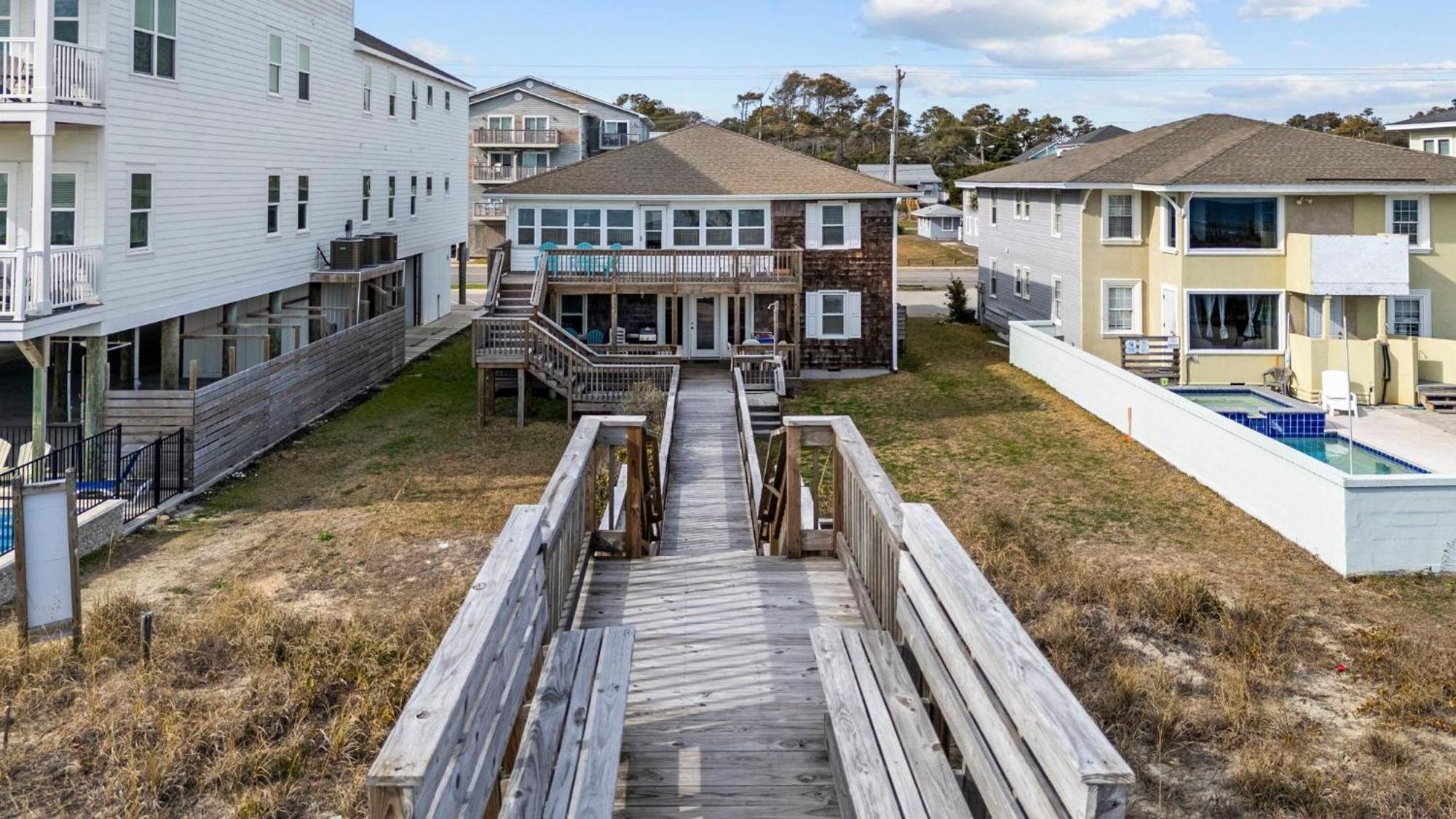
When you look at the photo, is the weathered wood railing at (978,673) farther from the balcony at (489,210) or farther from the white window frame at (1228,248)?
the balcony at (489,210)

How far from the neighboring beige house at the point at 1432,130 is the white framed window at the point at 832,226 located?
1257 inches

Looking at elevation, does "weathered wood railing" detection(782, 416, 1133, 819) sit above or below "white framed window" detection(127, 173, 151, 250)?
below

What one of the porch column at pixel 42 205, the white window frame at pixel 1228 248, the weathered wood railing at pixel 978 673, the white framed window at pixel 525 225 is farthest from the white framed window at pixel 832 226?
the weathered wood railing at pixel 978 673

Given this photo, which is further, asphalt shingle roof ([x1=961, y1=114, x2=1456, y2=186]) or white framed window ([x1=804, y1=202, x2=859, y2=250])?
white framed window ([x1=804, y1=202, x2=859, y2=250])

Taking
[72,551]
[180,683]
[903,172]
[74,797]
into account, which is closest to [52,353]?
[72,551]

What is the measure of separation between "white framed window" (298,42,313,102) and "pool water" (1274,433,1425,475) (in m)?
21.3

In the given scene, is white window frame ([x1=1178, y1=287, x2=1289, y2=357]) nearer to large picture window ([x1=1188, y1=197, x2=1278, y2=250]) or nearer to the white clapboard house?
large picture window ([x1=1188, y1=197, x2=1278, y2=250])

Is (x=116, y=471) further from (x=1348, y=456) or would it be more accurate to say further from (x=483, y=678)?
(x=1348, y=456)

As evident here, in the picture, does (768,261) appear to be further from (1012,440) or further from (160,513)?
(160,513)

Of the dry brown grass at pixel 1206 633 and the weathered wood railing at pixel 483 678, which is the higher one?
the weathered wood railing at pixel 483 678

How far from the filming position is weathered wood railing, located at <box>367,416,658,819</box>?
9.57ft

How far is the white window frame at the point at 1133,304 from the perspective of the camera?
89.9 feet

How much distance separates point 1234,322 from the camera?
83.0 ft

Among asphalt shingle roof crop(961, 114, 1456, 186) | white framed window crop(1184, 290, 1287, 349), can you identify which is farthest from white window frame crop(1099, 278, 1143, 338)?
asphalt shingle roof crop(961, 114, 1456, 186)
